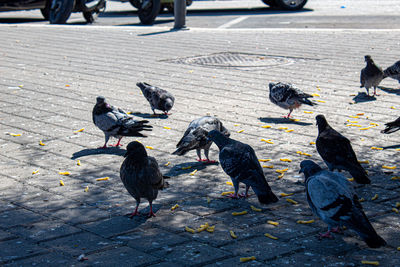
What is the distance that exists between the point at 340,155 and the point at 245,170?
1154 mm

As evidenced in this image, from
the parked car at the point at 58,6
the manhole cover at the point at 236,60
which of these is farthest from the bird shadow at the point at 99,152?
the parked car at the point at 58,6

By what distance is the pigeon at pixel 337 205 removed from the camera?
4719 mm

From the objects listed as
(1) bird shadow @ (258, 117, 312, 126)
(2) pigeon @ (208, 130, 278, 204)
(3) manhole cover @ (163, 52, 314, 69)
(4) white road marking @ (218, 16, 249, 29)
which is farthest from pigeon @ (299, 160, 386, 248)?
(4) white road marking @ (218, 16, 249, 29)

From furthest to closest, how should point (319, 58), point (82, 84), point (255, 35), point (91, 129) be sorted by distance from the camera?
point (255, 35) → point (319, 58) → point (82, 84) → point (91, 129)

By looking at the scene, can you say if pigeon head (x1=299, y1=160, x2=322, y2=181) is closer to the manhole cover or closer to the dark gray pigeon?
the dark gray pigeon

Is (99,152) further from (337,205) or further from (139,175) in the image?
(337,205)

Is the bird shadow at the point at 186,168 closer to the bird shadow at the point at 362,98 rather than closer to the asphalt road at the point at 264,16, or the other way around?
the bird shadow at the point at 362,98

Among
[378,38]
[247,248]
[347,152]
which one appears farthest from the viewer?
[378,38]

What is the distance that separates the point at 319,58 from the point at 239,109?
5.10 m

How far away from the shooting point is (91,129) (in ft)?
28.7

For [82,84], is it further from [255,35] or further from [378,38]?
[378,38]

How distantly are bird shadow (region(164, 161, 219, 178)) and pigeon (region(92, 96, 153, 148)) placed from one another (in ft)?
2.92

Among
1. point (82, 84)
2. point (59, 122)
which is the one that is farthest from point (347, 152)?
point (82, 84)

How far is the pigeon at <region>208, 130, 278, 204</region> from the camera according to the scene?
18.7 ft
